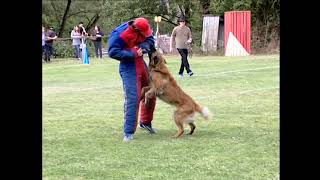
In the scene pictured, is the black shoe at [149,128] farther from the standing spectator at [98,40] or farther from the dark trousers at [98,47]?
the dark trousers at [98,47]

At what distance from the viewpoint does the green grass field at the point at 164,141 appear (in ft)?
18.7

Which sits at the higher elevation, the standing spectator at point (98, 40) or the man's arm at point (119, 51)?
the standing spectator at point (98, 40)

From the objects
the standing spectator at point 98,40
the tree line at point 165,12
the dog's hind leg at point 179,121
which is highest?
the tree line at point 165,12

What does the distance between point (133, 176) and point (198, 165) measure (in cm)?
81

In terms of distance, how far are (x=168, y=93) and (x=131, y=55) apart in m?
0.84

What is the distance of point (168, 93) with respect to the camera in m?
7.77

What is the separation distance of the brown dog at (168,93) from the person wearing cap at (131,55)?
159mm

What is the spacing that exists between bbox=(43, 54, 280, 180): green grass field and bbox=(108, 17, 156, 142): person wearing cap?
425 millimetres

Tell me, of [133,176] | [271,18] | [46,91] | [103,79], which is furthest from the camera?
[271,18]

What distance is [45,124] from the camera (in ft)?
30.2

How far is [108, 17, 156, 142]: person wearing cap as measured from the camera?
24.2ft

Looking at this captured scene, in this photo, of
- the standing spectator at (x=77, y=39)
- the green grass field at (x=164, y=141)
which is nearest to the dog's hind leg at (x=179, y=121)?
the green grass field at (x=164, y=141)
